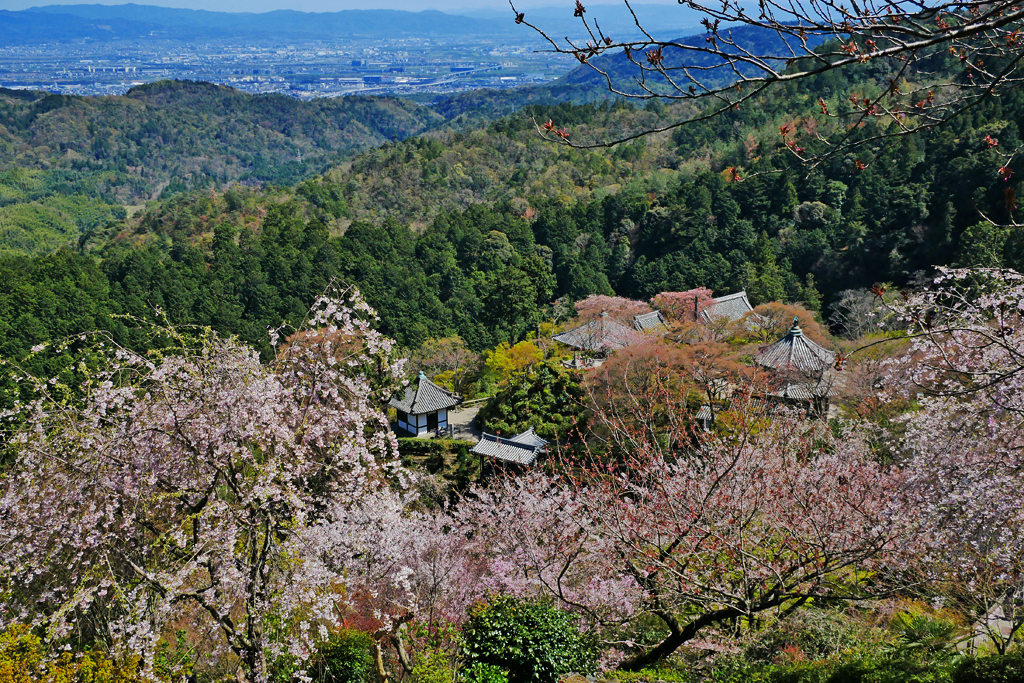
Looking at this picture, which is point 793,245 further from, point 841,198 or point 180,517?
point 180,517

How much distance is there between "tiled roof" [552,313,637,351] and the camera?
66.7ft

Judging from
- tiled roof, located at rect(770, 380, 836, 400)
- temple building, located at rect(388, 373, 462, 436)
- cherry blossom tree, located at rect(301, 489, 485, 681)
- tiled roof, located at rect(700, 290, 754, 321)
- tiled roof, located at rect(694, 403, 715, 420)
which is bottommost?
temple building, located at rect(388, 373, 462, 436)

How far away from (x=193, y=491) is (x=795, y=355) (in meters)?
14.1

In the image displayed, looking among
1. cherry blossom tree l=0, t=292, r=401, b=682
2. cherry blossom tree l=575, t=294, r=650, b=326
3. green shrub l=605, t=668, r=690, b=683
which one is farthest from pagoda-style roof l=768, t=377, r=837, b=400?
cherry blossom tree l=0, t=292, r=401, b=682

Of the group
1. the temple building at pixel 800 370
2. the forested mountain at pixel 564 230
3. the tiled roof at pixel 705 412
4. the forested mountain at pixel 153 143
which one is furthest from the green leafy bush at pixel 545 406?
the forested mountain at pixel 153 143

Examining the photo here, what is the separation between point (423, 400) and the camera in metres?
19.6

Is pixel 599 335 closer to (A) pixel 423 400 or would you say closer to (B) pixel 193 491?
(A) pixel 423 400

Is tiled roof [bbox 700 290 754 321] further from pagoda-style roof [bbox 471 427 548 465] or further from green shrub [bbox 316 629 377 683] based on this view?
green shrub [bbox 316 629 377 683]

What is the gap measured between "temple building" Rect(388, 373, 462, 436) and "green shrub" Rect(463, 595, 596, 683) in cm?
1356

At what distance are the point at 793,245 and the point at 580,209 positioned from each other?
11.7 meters

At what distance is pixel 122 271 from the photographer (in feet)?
98.5

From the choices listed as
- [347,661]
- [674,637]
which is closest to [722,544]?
[674,637]

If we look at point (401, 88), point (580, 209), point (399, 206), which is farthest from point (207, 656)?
point (401, 88)

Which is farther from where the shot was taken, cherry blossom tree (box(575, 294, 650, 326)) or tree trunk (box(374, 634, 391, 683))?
cherry blossom tree (box(575, 294, 650, 326))
